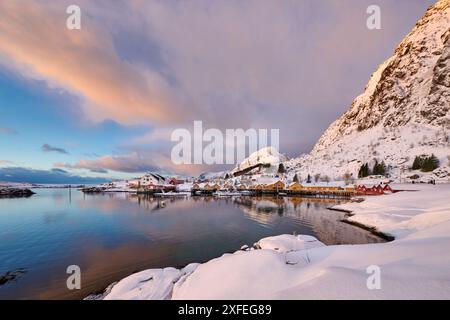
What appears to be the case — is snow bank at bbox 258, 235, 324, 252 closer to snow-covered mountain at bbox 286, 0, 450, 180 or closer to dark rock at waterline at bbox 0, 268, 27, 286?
dark rock at waterline at bbox 0, 268, 27, 286

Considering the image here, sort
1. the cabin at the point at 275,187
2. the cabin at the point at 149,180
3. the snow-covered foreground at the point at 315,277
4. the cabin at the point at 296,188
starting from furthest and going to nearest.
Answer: the cabin at the point at 149,180 → the cabin at the point at 275,187 → the cabin at the point at 296,188 → the snow-covered foreground at the point at 315,277

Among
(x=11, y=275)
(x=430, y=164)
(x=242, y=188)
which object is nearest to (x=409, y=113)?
(x=430, y=164)

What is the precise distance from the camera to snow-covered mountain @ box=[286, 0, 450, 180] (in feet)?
314

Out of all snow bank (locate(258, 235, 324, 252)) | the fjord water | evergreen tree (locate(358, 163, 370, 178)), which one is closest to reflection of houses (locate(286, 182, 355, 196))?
evergreen tree (locate(358, 163, 370, 178))

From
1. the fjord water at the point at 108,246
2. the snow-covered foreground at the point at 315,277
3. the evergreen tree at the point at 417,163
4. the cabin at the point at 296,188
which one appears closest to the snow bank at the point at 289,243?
the snow-covered foreground at the point at 315,277

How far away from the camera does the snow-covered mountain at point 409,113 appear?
95.6 metres

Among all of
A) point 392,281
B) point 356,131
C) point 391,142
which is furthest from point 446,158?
point 392,281

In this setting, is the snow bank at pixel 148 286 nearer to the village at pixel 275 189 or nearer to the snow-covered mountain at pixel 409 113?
the village at pixel 275 189

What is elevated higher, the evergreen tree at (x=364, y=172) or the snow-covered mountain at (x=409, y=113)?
Answer: the snow-covered mountain at (x=409, y=113)

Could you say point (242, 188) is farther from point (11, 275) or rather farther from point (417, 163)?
point (11, 275)

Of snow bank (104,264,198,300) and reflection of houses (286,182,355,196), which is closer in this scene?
snow bank (104,264,198,300)

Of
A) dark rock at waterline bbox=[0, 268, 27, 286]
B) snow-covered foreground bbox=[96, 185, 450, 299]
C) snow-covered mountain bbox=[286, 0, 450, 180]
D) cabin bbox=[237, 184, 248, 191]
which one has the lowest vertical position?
cabin bbox=[237, 184, 248, 191]

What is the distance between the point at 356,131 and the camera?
527 feet
